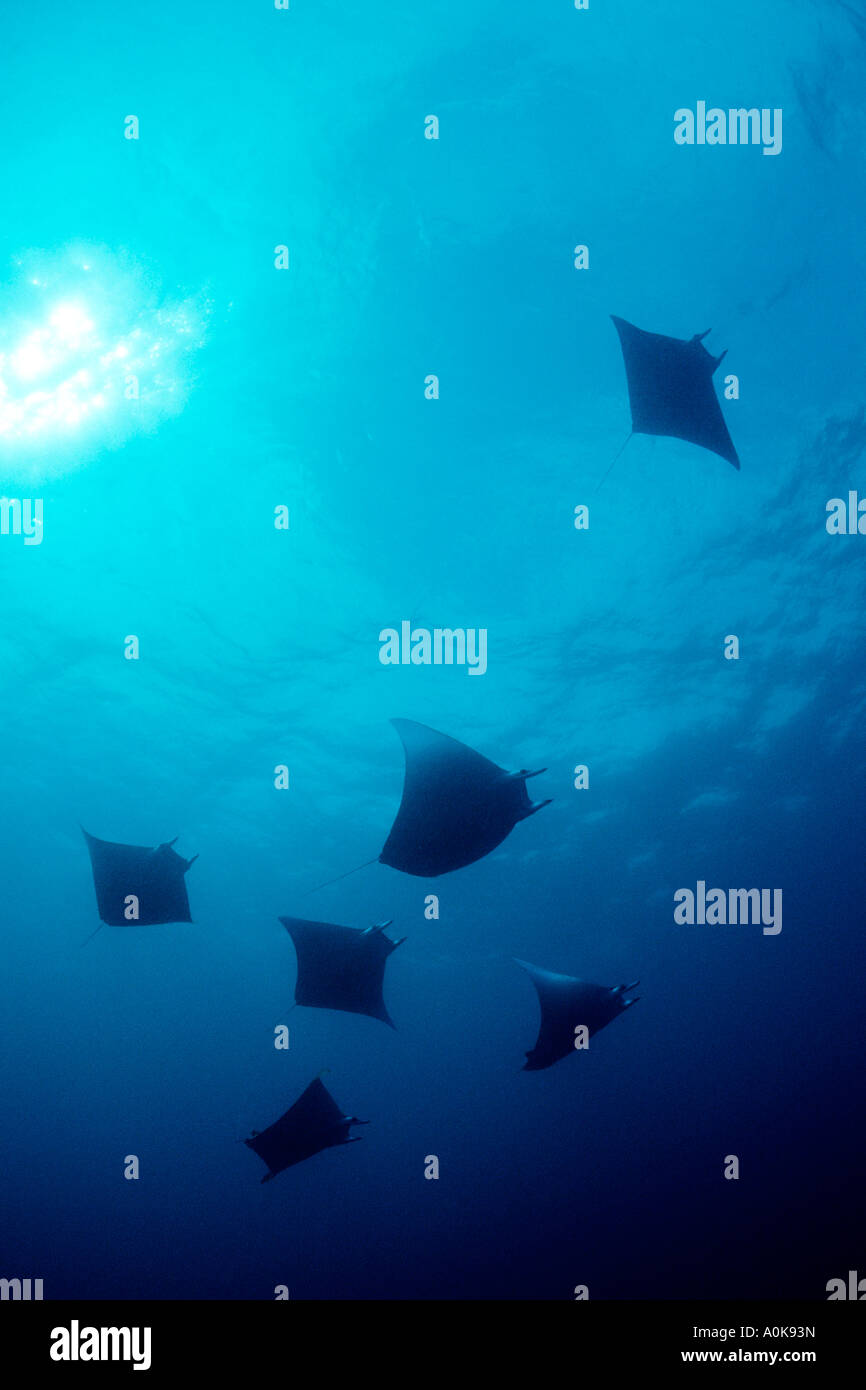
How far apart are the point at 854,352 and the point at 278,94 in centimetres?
936

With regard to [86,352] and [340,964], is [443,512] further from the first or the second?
[340,964]

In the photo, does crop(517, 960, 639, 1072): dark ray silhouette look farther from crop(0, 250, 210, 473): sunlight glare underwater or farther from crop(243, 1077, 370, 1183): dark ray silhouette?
crop(0, 250, 210, 473): sunlight glare underwater

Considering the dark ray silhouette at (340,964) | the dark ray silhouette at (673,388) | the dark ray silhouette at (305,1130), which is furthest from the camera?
the dark ray silhouette at (305,1130)

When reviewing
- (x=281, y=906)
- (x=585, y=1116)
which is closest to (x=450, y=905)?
(x=281, y=906)

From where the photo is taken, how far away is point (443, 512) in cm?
1394

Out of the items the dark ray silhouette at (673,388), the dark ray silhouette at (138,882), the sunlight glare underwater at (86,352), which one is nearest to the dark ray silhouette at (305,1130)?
the dark ray silhouette at (138,882)

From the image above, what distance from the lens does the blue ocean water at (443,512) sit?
9.84 m

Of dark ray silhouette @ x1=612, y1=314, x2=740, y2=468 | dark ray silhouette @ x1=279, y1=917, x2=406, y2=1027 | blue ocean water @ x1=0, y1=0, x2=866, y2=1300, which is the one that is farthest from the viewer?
blue ocean water @ x1=0, y1=0, x2=866, y2=1300

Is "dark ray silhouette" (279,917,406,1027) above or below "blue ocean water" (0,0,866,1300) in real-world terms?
below

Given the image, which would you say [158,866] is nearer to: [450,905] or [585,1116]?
[450,905]

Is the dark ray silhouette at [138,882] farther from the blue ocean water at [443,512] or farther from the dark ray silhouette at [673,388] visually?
the blue ocean water at [443,512]

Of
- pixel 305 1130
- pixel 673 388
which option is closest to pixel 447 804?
pixel 305 1130

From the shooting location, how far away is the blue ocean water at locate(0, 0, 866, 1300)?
9.84 meters

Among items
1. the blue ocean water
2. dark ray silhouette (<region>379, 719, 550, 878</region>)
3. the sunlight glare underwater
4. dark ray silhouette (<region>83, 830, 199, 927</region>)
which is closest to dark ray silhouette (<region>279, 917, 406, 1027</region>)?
dark ray silhouette (<region>379, 719, 550, 878</region>)
